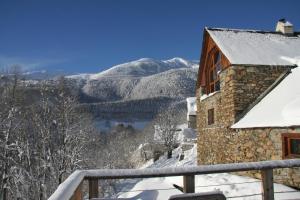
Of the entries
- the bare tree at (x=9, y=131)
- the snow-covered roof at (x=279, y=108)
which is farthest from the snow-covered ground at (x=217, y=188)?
the bare tree at (x=9, y=131)

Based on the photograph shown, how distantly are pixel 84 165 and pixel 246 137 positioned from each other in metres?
15.6

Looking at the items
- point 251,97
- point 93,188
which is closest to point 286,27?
point 251,97

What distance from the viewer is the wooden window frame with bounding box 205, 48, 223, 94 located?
16.8 meters

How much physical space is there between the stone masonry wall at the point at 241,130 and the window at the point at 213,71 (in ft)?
2.26

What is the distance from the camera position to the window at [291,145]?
10406mm

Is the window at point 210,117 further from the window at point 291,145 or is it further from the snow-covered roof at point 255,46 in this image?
the window at point 291,145

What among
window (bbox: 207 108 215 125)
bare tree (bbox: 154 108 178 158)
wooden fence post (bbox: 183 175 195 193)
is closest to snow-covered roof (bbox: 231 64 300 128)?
window (bbox: 207 108 215 125)

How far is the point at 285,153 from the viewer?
35.6 ft

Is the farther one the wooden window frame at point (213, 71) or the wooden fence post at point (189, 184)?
the wooden window frame at point (213, 71)

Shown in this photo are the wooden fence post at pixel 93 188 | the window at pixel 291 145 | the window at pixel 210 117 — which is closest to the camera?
the wooden fence post at pixel 93 188

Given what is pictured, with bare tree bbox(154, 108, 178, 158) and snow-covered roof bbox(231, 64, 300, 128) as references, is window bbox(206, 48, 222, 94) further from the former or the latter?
bare tree bbox(154, 108, 178, 158)

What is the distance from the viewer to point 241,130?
13094 mm

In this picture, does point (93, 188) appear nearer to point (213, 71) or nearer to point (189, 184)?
point (189, 184)

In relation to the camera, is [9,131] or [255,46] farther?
[9,131]
